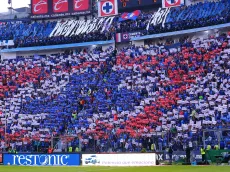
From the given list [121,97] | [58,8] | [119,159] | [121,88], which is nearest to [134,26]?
[121,88]

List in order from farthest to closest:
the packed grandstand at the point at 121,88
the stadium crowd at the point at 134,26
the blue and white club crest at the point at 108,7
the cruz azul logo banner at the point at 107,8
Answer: the blue and white club crest at the point at 108,7 → the cruz azul logo banner at the point at 107,8 → the stadium crowd at the point at 134,26 → the packed grandstand at the point at 121,88

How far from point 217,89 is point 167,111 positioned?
16.0 feet

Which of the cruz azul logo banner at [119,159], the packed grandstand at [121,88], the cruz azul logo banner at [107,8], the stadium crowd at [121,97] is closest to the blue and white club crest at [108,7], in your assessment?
the cruz azul logo banner at [107,8]

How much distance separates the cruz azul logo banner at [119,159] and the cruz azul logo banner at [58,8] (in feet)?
100

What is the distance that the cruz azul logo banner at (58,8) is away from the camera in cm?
6444

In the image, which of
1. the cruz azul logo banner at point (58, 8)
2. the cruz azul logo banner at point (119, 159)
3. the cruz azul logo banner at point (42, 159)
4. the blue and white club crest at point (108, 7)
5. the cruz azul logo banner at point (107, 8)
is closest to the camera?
the cruz azul logo banner at point (119, 159)

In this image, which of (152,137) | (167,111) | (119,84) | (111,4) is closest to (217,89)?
(167,111)

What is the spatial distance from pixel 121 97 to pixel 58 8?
22868 mm

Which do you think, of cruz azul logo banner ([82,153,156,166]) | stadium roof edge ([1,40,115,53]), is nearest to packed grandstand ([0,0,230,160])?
stadium roof edge ([1,40,115,53])

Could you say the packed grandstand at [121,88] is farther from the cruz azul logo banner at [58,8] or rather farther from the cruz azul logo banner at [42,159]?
the cruz azul logo banner at [42,159]

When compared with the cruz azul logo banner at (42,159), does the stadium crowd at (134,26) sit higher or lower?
higher

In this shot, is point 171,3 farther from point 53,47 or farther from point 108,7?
point 53,47

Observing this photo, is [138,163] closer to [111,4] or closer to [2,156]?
[2,156]

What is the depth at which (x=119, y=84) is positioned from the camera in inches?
1964
